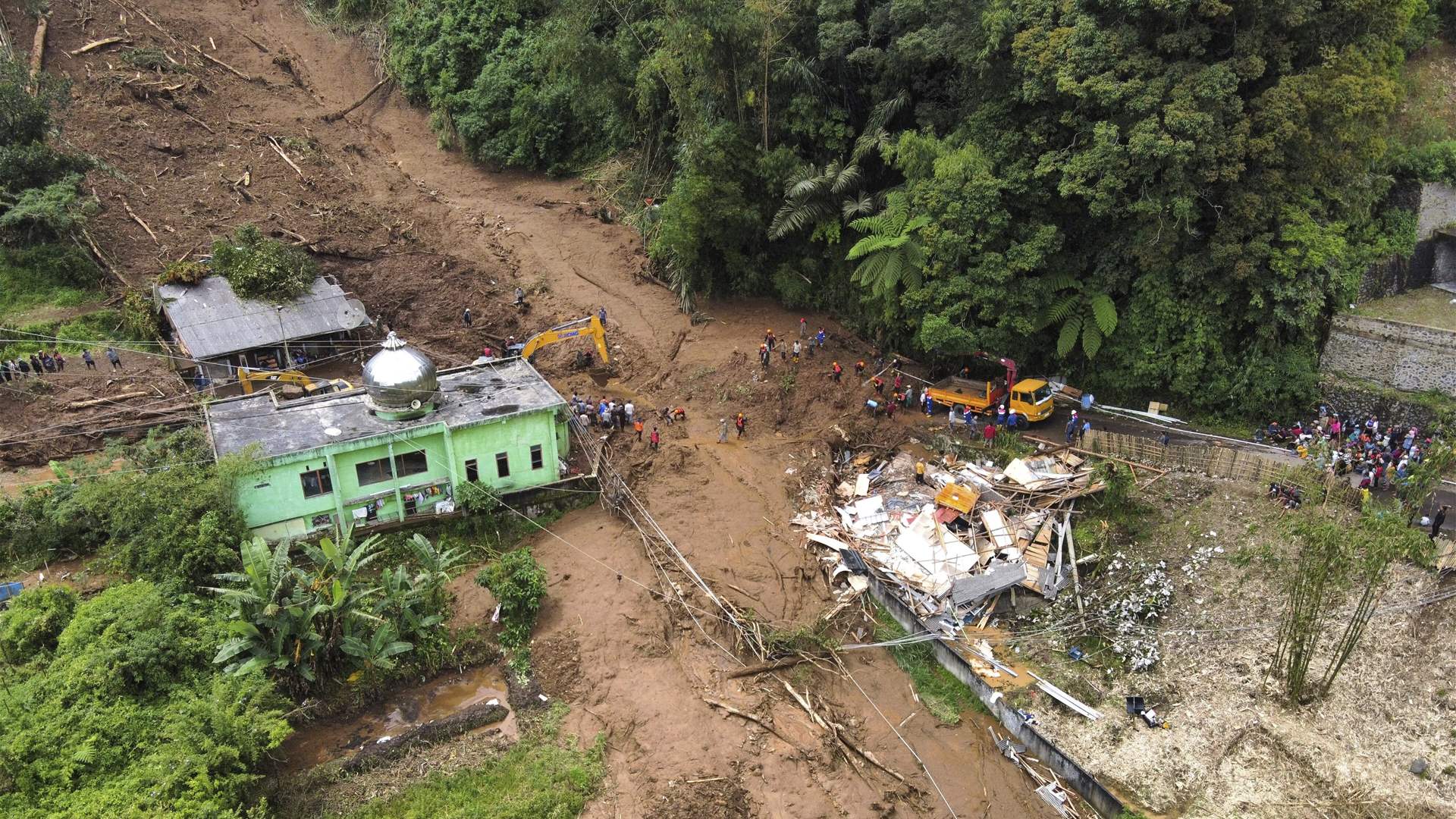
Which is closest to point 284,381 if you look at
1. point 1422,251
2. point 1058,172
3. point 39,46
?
point 1058,172

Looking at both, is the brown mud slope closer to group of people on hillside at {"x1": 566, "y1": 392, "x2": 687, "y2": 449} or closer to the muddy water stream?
group of people on hillside at {"x1": 566, "y1": 392, "x2": 687, "y2": 449}

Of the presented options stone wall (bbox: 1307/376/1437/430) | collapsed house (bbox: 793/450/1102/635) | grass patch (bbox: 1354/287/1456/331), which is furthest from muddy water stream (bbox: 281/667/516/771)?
grass patch (bbox: 1354/287/1456/331)

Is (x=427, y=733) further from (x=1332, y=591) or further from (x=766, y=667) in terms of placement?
(x=1332, y=591)

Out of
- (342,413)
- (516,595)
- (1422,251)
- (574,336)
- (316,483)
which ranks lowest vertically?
(516,595)

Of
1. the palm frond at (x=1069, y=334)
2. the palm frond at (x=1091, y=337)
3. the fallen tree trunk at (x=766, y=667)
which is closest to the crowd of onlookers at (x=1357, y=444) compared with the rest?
the palm frond at (x=1091, y=337)

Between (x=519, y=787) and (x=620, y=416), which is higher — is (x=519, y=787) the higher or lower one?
the lower one

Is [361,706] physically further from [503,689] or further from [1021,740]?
[1021,740]

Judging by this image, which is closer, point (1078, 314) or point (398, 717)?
point (398, 717)
